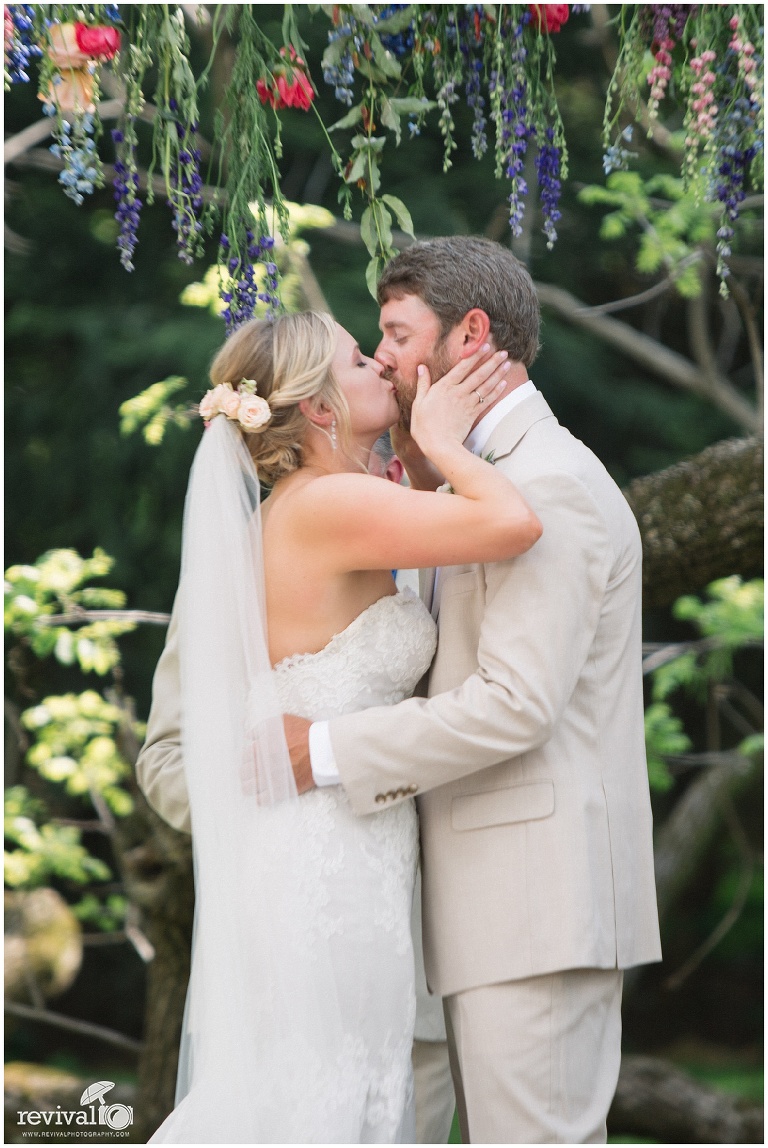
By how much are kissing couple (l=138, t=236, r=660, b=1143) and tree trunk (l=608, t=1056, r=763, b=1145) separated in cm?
324

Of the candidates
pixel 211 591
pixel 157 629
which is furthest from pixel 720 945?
pixel 211 591

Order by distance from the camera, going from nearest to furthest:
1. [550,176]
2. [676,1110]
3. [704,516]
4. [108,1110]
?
1. [550,176]
2. [704,516]
3. [108,1110]
4. [676,1110]

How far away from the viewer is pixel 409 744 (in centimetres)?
221

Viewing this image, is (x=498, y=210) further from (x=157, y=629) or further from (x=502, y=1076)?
(x=502, y=1076)

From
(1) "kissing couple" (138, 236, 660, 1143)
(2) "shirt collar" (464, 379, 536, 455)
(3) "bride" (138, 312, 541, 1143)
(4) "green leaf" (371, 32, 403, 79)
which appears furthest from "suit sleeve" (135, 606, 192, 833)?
(4) "green leaf" (371, 32, 403, 79)

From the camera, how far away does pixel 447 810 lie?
236 cm

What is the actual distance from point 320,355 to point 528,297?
470 mm

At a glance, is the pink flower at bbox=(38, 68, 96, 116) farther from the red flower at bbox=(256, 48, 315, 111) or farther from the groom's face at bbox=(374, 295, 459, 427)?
the groom's face at bbox=(374, 295, 459, 427)

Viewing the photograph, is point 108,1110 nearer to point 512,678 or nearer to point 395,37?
point 512,678

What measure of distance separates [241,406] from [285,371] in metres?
0.13

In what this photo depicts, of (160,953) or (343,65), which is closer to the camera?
(343,65)

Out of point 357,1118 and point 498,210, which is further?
point 498,210

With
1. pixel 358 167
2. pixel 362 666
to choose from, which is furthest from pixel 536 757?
pixel 358 167

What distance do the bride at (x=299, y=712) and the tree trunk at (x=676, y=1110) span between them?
332 cm
